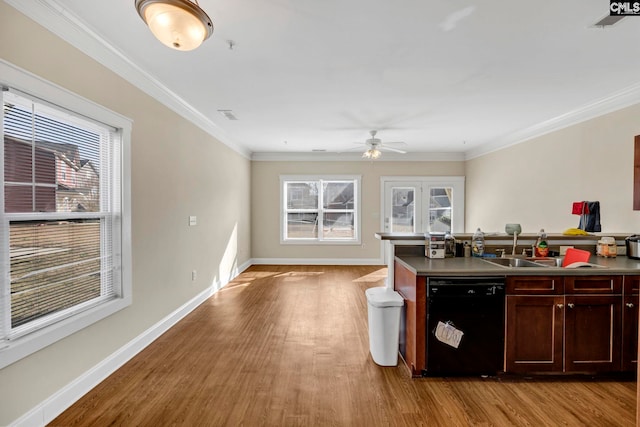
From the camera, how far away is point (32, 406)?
1.93 m

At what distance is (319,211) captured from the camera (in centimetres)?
755

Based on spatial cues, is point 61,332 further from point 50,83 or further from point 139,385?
point 50,83

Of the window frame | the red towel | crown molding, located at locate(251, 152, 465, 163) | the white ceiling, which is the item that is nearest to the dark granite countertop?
the red towel

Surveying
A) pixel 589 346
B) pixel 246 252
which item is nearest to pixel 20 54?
pixel 589 346

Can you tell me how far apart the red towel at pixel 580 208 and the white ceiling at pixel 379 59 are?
117 centimetres

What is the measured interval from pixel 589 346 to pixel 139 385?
3635 millimetres

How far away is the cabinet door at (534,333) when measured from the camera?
250 cm

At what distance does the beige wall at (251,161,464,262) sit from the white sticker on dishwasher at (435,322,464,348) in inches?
196

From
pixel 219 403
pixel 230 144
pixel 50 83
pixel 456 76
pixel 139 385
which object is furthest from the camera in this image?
pixel 230 144

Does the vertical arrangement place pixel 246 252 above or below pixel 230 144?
below

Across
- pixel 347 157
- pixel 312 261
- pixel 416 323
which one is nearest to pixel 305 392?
pixel 416 323

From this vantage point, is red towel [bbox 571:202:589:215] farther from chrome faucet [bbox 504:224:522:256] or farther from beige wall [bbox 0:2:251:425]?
beige wall [bbox 0:2:251:425]

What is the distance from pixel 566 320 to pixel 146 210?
393 centimetres

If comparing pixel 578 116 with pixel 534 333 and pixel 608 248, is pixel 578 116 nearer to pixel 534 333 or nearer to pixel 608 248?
pixel 608 248
